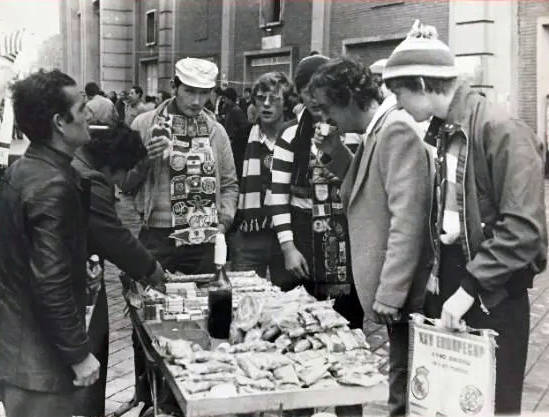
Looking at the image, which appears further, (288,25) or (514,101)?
(288,25)

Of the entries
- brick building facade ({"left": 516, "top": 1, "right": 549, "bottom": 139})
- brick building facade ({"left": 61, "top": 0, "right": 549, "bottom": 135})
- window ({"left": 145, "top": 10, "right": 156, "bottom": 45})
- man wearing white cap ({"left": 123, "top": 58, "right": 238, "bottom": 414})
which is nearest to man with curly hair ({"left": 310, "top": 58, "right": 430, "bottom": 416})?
man wearing white cap ({"left": 123, "top": 58, "right": 238, "bottom": 414})

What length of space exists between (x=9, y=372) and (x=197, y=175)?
66.2 inches

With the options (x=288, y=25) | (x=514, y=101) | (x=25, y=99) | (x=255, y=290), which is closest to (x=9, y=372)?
(x=25, y=99)

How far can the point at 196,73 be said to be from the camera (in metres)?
3.98

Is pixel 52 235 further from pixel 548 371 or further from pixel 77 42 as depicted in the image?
pixel 77 42

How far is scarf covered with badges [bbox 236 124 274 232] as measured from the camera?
4246 millimetres

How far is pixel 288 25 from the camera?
15.9 meters

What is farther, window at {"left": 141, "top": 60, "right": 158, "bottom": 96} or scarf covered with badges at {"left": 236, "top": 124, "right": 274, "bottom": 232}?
window at {"left": 141, "top": 60, "right": 158, "bottom": 96}

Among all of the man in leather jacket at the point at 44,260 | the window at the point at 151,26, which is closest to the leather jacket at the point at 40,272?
the man in leather jacket at the point at 44,260

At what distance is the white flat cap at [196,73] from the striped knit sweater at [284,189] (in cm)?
50

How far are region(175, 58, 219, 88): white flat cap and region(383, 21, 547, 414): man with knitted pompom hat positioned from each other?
1545mm

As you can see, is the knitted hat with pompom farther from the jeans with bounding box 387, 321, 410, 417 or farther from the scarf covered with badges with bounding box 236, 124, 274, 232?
the scarf covered with badges with bounding box 236, 124, 274, 232

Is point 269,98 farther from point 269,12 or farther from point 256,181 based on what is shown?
point 269,12

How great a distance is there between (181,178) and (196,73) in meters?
0.53
